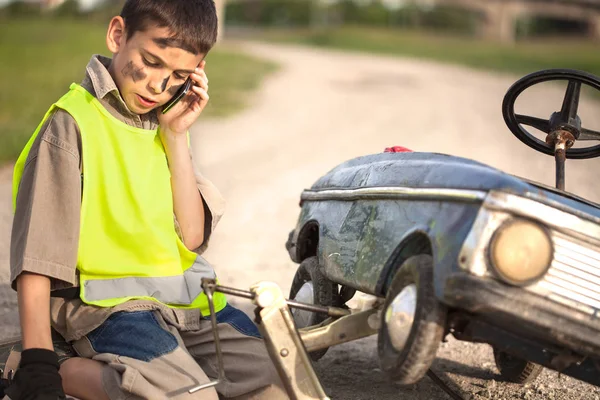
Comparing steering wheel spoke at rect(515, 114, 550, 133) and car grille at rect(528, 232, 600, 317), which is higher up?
steering wheel spoke at rect(515, 114, 550, 133)

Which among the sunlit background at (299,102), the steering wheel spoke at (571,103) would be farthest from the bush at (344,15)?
the steering wheel spoke at (571,103)

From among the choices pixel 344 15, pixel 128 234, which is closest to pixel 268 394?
pixel 128 234

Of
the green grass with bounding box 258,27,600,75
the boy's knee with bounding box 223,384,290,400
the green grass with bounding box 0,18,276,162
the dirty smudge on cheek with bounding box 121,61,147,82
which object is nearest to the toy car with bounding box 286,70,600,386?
the boy's knee with bounding box 223,384,290,400

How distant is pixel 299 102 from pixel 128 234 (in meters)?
13.5

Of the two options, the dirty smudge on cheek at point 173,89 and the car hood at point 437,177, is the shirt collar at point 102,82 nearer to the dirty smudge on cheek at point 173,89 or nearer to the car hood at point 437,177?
the dirty smudge on cheek at point 173,89

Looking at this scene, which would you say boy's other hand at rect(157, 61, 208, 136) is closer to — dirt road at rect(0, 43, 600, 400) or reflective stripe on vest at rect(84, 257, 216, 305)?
reflective stripe on vest at rect(84, 257, 216, 305)

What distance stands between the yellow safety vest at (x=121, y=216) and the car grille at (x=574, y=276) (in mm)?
1295

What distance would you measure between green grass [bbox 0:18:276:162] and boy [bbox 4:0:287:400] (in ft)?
22.1

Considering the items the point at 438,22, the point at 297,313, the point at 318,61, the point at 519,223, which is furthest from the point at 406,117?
the point at 438,22

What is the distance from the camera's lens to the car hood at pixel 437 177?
2.14 meters

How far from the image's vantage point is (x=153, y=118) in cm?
295

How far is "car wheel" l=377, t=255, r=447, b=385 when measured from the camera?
2154 millimetres

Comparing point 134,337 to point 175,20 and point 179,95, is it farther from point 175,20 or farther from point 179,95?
point 175,20

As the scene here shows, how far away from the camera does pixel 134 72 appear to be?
2.75m
